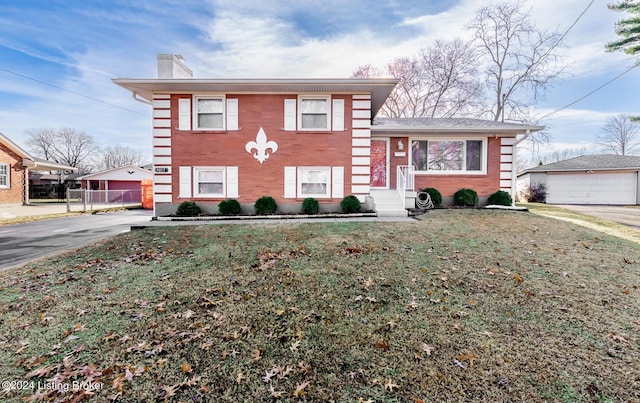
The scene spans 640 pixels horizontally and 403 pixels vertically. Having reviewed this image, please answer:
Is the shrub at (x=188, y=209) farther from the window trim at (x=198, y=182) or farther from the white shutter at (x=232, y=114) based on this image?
the white shutter at (x=232, y=114)

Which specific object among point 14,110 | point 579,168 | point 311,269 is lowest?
point 311,269

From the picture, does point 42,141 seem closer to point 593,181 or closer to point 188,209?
point 188,209

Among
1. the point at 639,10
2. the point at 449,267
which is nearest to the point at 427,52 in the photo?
the point at 639,10

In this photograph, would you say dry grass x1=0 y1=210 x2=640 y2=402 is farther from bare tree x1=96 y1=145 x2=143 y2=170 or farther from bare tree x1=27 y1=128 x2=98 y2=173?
bare tree x1=96 y1=145 x2=143 y2=170

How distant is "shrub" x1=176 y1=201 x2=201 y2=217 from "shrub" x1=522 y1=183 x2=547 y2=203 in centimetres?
2140

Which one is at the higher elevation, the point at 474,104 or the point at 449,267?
the point at 474,104

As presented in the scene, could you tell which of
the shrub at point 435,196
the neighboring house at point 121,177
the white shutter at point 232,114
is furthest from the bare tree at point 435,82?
the neighboring house at point 121,177

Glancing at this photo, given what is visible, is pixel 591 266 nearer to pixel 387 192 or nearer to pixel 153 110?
pixel 387 192

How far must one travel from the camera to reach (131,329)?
125 inches

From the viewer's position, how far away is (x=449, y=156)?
482 inches

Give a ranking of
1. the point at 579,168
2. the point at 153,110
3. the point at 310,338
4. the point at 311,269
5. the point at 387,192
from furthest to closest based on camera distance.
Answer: the point at 579,168 → the point at 387,192 → the point at 153,110 → the point at 311,269 → the point at 310,338

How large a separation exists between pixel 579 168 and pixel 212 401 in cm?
2469

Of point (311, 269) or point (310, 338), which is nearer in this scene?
point (310, 338)

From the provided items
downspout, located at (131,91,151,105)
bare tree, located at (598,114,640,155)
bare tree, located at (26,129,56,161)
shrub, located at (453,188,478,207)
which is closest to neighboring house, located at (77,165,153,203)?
downspout, located at (131,91,151,105)
